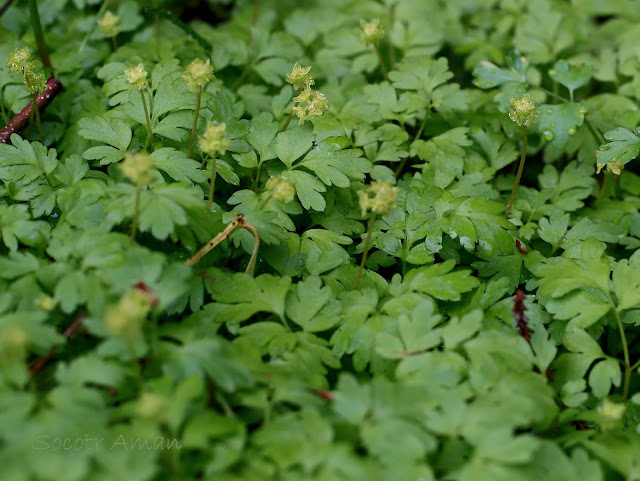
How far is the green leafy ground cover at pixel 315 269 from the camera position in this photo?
5.06ft

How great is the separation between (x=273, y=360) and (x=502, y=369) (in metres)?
0.68

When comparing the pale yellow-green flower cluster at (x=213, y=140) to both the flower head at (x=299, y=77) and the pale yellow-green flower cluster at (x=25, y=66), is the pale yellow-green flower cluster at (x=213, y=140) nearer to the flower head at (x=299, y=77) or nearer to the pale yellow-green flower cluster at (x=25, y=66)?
the flower head at (x=299, y=77)

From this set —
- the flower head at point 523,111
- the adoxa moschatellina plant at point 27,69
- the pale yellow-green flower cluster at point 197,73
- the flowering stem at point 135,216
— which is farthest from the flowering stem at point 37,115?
the flower head at point 523,111

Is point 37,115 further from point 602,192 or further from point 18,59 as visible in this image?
point 602,192

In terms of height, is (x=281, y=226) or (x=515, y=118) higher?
(x=515, y=118)

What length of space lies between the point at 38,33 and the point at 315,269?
1702 millimetres

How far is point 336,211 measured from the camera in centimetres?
246

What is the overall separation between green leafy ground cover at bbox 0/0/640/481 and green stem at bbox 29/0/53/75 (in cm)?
11

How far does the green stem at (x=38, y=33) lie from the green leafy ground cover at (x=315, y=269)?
0.37 feet

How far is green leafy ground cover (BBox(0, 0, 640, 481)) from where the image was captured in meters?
1.54

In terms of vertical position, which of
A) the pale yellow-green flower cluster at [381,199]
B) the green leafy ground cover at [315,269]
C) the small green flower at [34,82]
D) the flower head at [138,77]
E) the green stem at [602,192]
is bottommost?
the green stem at [602,192]

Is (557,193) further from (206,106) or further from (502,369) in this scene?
(206,106)

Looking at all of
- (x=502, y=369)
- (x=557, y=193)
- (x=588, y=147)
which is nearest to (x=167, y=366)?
(x=502, y=369)

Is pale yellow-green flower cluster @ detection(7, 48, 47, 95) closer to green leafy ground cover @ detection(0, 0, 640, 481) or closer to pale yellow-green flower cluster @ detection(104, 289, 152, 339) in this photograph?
green leafy ground cover @ detection(0, 0, 640, 481)
